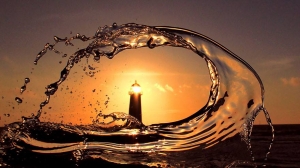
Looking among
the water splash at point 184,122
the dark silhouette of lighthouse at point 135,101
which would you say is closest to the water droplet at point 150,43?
the water splash at point 184,122

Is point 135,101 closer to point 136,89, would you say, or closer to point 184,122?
point 136,89

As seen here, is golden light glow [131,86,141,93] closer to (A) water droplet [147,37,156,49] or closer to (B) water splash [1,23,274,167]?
(B) water splash [1,23,274,167]

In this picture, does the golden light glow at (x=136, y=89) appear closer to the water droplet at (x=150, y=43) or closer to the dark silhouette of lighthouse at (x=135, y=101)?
the dark silhouette of lighthouse at (x=135, y=101)

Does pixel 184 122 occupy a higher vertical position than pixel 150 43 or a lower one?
lower

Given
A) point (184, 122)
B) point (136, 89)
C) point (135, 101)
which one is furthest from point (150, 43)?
point (136, 89)

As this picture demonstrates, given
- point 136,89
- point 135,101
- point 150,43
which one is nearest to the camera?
point 150,43

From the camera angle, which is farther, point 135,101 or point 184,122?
point 135,101

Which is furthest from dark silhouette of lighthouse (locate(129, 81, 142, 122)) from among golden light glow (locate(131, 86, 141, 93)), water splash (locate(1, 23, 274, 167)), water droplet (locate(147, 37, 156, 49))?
water droplet (locate(147, 37, 156, 49))

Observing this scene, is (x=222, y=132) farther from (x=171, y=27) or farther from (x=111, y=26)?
(x=111, y=26)
